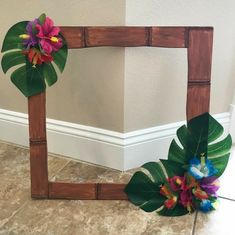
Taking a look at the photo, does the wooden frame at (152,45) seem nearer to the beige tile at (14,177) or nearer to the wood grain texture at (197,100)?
the wood grain texture at (197,100)

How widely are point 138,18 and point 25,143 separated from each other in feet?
2.42

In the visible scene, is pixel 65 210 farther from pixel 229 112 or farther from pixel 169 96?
pixel 229 112

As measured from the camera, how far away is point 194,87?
0.98 meters

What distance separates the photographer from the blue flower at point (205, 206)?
1001 millimetres

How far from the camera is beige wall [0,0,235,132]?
40.8 inches

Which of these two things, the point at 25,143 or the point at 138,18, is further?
the point at 25,143

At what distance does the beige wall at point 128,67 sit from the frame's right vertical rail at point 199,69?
15 centimetres

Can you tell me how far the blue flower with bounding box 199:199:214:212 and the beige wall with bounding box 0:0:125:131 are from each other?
383mm

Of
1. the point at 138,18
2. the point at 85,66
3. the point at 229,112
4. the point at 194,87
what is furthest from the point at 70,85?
the point at 229,112

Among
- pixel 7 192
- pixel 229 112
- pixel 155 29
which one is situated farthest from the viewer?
pixel 229 112

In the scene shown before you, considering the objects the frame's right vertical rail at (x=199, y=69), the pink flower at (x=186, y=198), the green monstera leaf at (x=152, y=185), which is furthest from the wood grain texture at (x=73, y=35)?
the pink flower at (x=186, y=198)

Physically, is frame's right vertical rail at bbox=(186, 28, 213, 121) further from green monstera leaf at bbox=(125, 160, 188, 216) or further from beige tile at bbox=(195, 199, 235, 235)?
beige tile at bbox=(195, 199, 235, 235)

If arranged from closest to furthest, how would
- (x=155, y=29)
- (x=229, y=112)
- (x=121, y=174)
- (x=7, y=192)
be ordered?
(x=155, y=29), (x=7, y=192), (x=121, y=174), (x=229, y=112)

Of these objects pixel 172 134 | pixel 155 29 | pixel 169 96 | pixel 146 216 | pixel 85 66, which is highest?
pixel 155 29
